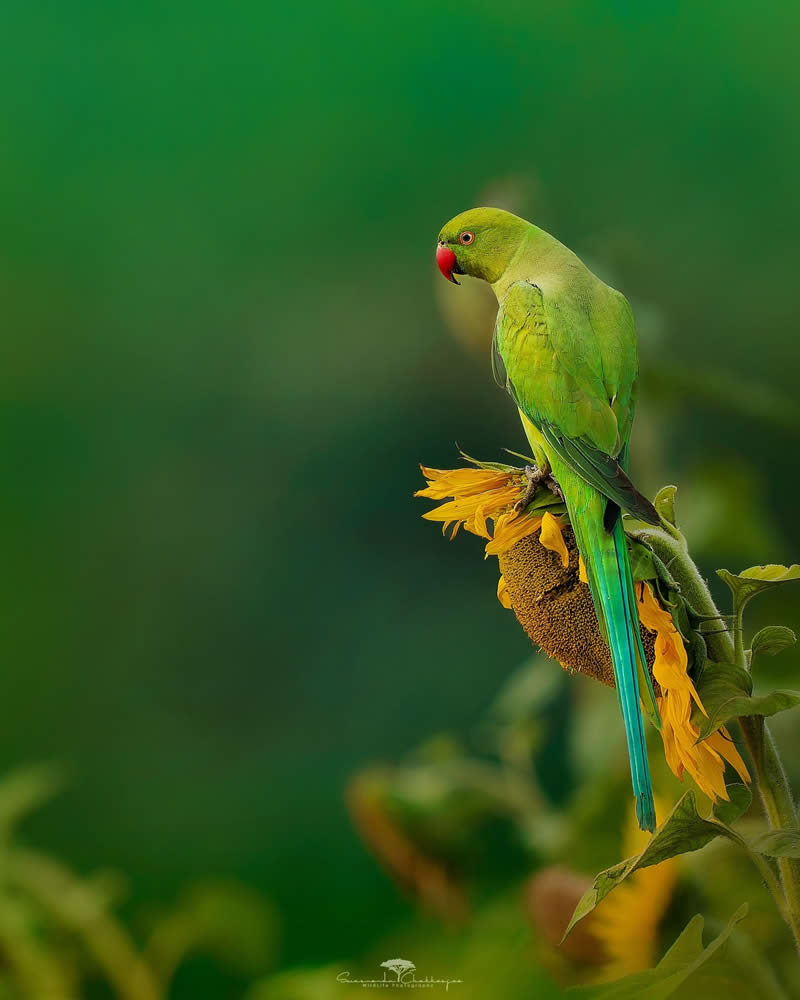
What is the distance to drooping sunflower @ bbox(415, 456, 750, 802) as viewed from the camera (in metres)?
0.38

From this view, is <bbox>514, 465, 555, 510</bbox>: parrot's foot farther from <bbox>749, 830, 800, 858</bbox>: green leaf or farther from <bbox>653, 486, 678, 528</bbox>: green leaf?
<bbox>749, 830, 800, 858</bbox>: green leaf

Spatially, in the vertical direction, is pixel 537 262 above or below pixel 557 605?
above

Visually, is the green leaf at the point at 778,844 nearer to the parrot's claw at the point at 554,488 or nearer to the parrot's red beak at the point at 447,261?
the parrot's claw at the point at 554,488

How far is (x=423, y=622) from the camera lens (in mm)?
1287

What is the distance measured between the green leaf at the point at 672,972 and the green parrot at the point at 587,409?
0.05 meters

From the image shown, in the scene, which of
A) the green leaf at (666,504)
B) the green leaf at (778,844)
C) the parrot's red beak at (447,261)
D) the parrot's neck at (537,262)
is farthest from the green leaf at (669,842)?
the parrot's red beak at (447,261)

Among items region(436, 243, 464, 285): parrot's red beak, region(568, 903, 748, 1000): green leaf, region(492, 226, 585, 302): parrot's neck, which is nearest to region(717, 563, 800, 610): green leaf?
region(568, 903, 748, 1000): green leaf

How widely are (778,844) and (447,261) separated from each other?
44cm

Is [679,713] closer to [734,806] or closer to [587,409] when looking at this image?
[734,806]

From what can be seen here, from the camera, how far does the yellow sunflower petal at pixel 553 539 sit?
43 centimetres

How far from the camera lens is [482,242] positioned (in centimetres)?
65

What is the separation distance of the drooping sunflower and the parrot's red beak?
23cm

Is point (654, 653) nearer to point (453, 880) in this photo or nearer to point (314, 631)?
point (453, 880)

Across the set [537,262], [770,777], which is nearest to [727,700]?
[770,777]
